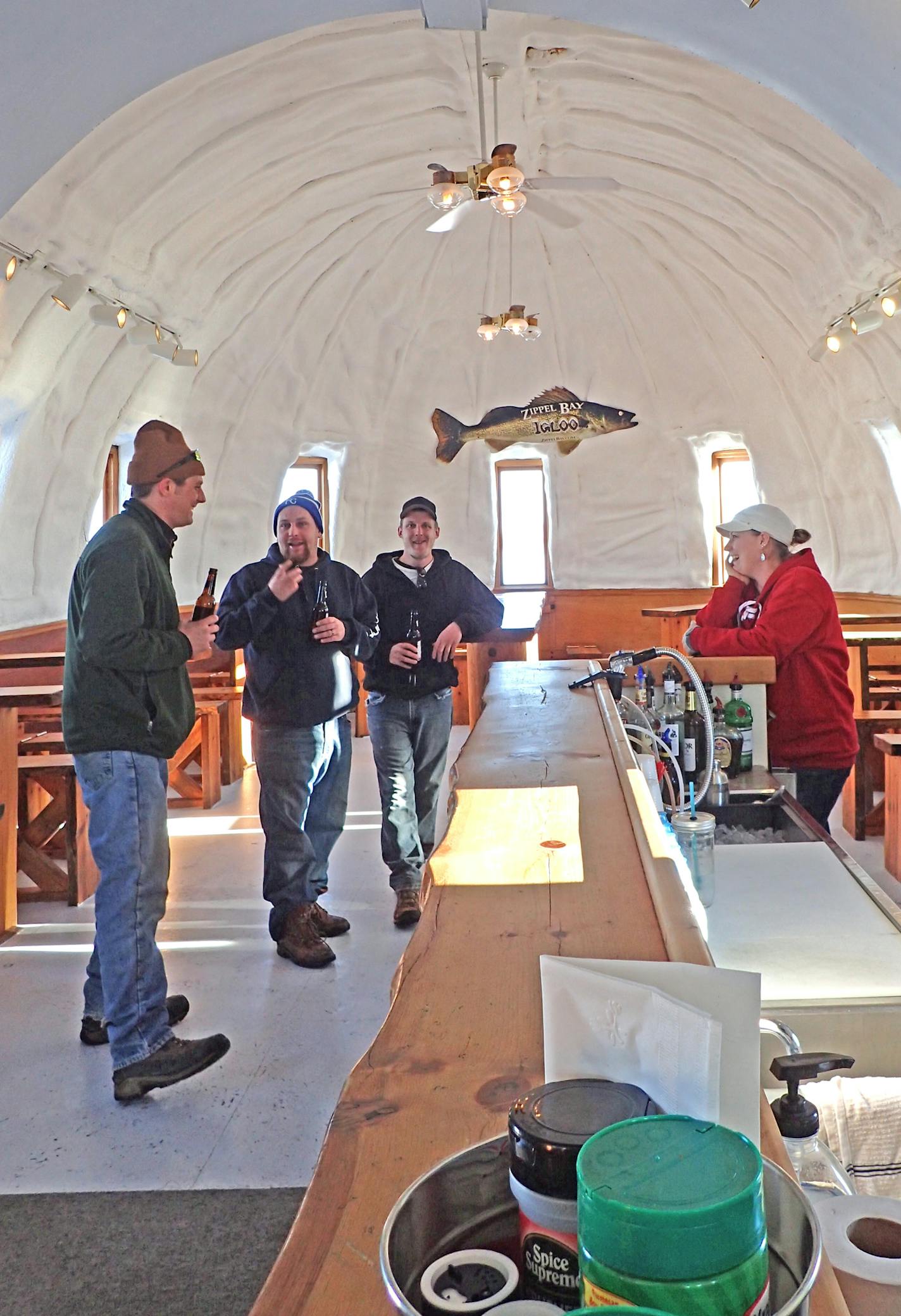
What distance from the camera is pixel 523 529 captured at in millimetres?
12164

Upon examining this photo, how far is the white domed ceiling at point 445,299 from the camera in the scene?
6.62 m

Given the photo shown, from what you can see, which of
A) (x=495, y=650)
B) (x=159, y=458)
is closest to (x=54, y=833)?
(x=495, y=650)

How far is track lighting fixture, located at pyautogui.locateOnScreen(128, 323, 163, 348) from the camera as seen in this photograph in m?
7.54

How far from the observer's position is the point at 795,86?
4602 millimetres

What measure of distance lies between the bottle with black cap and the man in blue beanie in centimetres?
334

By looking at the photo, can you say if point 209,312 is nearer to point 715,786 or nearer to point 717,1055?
point 715,786

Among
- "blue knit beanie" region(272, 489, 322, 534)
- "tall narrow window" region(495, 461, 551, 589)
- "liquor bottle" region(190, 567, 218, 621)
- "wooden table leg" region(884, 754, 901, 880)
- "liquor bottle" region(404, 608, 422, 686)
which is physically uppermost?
"tall narrow window" region(495, 461, 551, 589)

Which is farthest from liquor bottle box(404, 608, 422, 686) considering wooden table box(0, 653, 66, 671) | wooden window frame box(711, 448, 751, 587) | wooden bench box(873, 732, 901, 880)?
wooden window frame box(711, 448, 751, 587)

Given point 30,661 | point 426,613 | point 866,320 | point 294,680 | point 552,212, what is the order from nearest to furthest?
point 294,680, point 426,613, point 30,661, point 552,212, point 866,320

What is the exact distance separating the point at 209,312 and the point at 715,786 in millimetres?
6978

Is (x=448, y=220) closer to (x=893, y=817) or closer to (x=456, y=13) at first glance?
(x=456, y=13)

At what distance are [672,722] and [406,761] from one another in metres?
1.42

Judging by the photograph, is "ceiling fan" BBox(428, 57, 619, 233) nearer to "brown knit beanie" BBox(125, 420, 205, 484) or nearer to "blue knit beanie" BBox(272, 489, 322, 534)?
"blue knit beanie" BBox(272, 489, 322, 534)

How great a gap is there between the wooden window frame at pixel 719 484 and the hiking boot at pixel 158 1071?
962 centimetres
